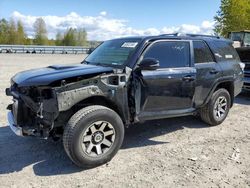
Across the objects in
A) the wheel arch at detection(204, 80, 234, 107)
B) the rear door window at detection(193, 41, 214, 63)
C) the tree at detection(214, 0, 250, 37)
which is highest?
the tree at detection(214, 0, 250, 37)

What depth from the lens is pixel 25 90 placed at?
4.33 metres

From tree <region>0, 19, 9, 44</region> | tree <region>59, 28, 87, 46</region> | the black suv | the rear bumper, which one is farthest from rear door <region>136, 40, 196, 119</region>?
tree <region>59, 28, 87, 46</region>

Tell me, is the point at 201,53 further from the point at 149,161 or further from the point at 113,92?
the point at 149,161

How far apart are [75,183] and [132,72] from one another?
183cm

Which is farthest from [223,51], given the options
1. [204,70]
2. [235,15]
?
[235,15]

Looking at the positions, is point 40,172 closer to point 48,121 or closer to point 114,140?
point 48,121

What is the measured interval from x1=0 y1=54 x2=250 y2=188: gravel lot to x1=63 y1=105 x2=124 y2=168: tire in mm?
175

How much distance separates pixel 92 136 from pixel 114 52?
5.64 ft

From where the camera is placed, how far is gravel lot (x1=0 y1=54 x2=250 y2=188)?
386 centimetres

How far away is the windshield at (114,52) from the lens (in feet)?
16.2

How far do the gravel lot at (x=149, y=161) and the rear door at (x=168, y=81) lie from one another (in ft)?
2.05

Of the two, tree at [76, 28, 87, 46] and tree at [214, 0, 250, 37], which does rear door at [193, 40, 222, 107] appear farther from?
tree at [76, 28, 87, 46]

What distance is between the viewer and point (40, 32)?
68125mm

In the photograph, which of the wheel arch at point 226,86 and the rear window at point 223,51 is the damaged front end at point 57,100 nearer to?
the wheel arch at point 226,86
